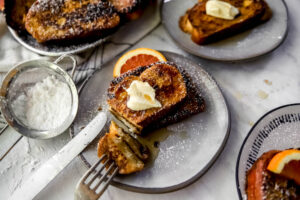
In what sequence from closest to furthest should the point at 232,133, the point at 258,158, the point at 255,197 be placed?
the point at 255,197 < the point at 258,158 < the point at 232,133

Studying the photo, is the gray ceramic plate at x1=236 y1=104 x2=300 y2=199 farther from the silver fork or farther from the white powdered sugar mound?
the white powdered sugar mound

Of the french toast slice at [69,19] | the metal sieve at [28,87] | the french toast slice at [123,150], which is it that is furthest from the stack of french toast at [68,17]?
the french toast slice at [123,150]

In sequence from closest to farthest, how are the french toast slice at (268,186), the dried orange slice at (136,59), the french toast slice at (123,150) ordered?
the french toast slice at (268,186) < the french toast slice at (123,150) < the dried orange slice at (136,59)

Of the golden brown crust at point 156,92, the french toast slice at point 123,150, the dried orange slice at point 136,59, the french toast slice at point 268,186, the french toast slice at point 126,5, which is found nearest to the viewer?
the french toast slice at point 268,186

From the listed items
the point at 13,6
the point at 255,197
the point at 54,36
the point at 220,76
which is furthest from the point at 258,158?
the point at 13,6

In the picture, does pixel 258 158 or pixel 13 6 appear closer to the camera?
pixel 258 158

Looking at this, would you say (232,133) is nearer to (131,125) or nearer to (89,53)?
(131,125)

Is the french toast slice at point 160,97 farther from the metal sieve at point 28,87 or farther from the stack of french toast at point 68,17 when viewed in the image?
the stack of french toast at point 68,17

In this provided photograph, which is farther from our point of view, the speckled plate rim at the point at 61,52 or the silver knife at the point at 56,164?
the speckled plate rim at the point at 61,52
